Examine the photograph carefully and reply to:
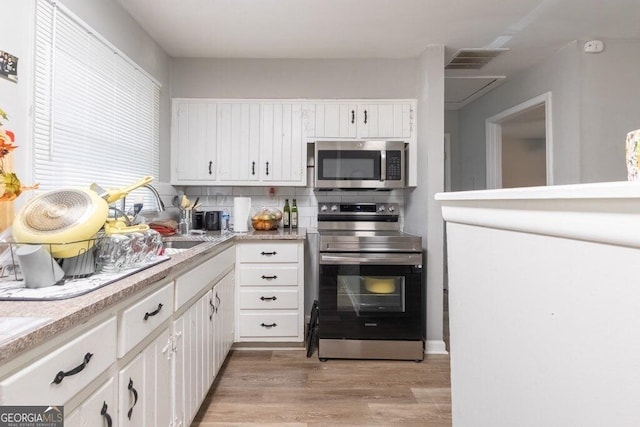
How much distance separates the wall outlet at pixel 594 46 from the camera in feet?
8.64

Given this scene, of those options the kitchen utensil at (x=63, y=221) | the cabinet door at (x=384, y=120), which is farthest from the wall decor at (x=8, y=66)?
the cabinet door at (x=384, y=120)

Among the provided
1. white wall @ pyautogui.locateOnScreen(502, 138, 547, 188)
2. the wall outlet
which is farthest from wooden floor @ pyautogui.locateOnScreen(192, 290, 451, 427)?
white wall @ pyautogui.locateOnScreen(502, 138, 547, 188)

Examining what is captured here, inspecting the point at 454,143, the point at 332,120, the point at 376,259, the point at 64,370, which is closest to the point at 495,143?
the point at 454,143

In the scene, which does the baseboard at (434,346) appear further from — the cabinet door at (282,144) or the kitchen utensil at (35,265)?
the kitchen utensil at (35,265)

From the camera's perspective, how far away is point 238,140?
2965 mm

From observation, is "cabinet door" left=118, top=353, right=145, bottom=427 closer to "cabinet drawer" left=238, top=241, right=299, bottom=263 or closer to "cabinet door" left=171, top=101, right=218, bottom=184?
"cabinet drawer" left=238, top=241, right=299, bottom=263

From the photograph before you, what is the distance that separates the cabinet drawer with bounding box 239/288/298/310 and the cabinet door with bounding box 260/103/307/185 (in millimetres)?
933

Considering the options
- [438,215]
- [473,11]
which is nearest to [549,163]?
[438,215]

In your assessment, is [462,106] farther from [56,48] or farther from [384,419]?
[56,48]

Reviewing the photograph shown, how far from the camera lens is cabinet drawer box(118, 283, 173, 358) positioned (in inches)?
41.2

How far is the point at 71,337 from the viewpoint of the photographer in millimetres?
823

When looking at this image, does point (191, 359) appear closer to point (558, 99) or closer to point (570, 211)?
point (570, 211)

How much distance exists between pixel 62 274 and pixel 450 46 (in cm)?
292

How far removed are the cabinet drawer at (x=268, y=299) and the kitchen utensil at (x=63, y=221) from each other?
1.58 metres
